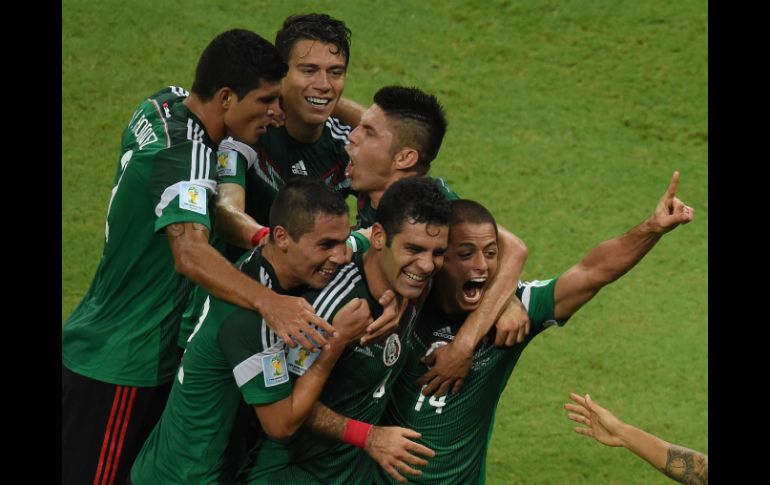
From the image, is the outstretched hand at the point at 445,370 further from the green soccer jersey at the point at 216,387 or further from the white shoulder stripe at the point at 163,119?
the white shoulder stripe at the point at 163,119

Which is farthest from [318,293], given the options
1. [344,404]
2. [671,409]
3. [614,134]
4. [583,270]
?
[614,134]

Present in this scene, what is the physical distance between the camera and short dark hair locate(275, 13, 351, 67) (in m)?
6.52

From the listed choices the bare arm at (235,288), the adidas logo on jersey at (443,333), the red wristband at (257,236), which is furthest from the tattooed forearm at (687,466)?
Result: the red wristband at (257,236)

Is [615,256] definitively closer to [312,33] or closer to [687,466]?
[687,466]

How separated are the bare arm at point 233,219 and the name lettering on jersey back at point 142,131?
1.42 feet

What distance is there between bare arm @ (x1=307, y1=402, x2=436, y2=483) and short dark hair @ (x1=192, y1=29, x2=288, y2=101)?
5.34ft

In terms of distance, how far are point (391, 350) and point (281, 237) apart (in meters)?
0.65

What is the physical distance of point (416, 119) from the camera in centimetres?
609

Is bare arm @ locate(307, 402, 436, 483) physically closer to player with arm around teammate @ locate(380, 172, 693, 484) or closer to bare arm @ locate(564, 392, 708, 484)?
player with arm around teammate @ locate(380, 172, 693, 484)

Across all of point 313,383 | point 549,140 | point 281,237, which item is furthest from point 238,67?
point 549,140

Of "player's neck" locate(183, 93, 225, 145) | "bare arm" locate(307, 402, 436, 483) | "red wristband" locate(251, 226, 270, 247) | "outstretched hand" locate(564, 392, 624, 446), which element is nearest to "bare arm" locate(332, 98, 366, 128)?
"player's neck" locate(183, 93, 225, 145)

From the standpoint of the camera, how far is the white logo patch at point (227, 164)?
5941 mm

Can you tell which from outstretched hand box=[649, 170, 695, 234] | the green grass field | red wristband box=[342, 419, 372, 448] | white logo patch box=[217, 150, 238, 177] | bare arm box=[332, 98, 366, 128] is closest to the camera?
red wristband box=[342, 419, 372, 448]

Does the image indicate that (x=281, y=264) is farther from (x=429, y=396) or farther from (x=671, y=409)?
(x=671, y=409)
